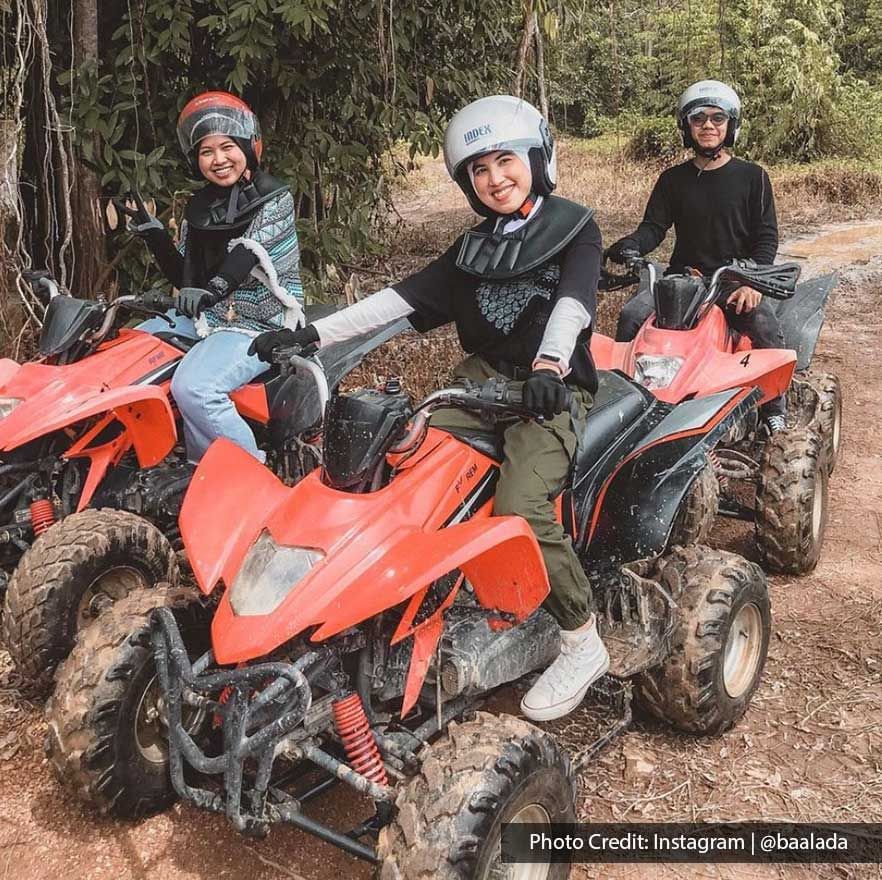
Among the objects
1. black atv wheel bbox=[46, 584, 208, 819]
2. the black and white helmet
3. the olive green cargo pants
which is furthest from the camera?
the black and white helmet

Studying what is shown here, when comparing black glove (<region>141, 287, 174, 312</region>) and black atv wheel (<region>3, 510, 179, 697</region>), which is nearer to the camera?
black atv wheel (<region>3, 510, 179, 697</region>)

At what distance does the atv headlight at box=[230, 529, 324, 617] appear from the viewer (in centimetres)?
257

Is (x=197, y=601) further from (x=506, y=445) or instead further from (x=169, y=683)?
(x=506, y=445)

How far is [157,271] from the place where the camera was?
654cm

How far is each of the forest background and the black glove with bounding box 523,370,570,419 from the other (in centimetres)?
244

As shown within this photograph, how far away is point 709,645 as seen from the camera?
11.0 feet

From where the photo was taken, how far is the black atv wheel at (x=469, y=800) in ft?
7.66

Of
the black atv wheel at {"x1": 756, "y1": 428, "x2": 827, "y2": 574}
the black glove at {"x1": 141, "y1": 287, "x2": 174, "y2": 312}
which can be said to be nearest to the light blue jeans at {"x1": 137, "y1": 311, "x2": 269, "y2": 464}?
the black glove at {"x1": 141, "y1": 287, "x2": 174, "y2": 312}

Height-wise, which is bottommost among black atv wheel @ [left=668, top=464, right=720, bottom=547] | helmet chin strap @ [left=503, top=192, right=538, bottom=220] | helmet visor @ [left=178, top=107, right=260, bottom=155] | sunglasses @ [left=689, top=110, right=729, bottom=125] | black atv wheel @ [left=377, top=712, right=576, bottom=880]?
black atv wheel @ [left=668, top=464, right=720, bottom=547]

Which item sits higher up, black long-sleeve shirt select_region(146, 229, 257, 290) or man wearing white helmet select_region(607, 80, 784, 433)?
black long-sleeve shirt select_region(146, 229, 257, 290)

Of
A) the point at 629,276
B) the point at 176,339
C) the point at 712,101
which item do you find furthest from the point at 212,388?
the point at 712,101

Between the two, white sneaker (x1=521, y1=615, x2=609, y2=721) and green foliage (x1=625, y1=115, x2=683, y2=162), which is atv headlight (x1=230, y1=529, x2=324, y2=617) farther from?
green foliage (x1=625, y1=115, x2=683, y2=162)

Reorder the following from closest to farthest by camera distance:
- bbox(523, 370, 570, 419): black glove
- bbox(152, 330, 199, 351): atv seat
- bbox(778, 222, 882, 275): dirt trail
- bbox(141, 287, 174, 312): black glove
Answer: bbox(523, 370, 570, 419): black glove, bbox(141, 287, 174, 312): black glove, bbox(152, 330, 199, 351): atv seat, bbox(778, 222, 882, 275): dirt trail

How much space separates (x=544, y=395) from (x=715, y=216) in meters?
3.42
